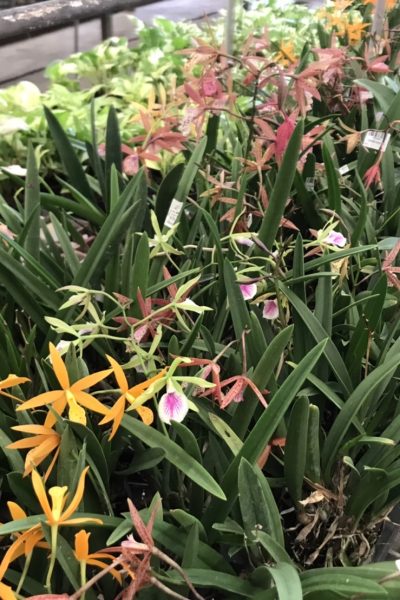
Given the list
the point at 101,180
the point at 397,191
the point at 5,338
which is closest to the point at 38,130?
the point at 101,180

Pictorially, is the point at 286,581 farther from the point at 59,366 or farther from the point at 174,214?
the point at 174,214

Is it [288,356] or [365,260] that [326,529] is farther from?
[365,260]

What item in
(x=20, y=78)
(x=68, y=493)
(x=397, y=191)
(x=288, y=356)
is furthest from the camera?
(x=20, y=78)

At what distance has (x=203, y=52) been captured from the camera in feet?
3.32

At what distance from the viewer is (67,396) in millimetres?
504

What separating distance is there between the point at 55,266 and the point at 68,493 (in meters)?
0.45

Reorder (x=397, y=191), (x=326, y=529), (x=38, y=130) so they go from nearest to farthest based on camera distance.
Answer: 1. (x=326, y=529)
2. (x=397, y=191)
3. (x=38, y=130)

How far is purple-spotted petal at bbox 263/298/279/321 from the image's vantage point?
776 millimetres

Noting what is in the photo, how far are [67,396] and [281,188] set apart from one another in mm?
419

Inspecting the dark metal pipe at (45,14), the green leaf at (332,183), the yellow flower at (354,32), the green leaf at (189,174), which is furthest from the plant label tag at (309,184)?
the dark metal pipe at (45,14)

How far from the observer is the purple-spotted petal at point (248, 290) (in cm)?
74

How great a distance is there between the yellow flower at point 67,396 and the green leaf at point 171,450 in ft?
0.26

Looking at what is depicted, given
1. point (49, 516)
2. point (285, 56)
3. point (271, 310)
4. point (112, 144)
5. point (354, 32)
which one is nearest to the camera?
point (49, 516)

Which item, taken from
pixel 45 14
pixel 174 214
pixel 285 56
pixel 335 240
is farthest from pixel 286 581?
pixel 45 14
